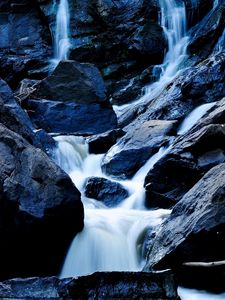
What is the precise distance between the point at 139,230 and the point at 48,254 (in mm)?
1614

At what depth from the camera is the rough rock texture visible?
4.13 metres

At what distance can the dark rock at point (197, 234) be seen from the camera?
5598 millimetres

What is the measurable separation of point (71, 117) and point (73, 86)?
3.70 ft

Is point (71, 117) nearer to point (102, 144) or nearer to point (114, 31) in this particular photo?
point (102, 144)

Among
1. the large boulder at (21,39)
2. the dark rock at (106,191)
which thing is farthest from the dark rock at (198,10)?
the dark rock at (106,191)

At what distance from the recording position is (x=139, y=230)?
25.5 ft

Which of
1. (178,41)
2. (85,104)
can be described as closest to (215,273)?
(85,104)

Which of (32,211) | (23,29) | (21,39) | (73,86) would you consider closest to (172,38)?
(73,86)

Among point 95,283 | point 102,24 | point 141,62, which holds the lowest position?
point 141,62

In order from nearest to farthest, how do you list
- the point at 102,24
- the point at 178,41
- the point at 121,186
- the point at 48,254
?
1. the point at 48,254
2. the point at 121,186
3. the point at 178,41
4. the point at 102,24

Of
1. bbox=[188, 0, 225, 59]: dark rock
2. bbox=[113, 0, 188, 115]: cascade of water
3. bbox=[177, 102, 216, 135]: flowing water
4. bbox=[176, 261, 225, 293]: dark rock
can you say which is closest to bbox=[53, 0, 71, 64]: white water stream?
bbox=[113, 0, 188, 115]: cascade of water

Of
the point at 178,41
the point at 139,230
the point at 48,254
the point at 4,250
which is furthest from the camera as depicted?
the point at 178,41

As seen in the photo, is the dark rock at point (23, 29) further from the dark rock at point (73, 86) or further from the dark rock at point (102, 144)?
the dark rock at point (102, 144)

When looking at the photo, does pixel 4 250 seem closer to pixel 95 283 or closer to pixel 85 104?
pixel 95 283
